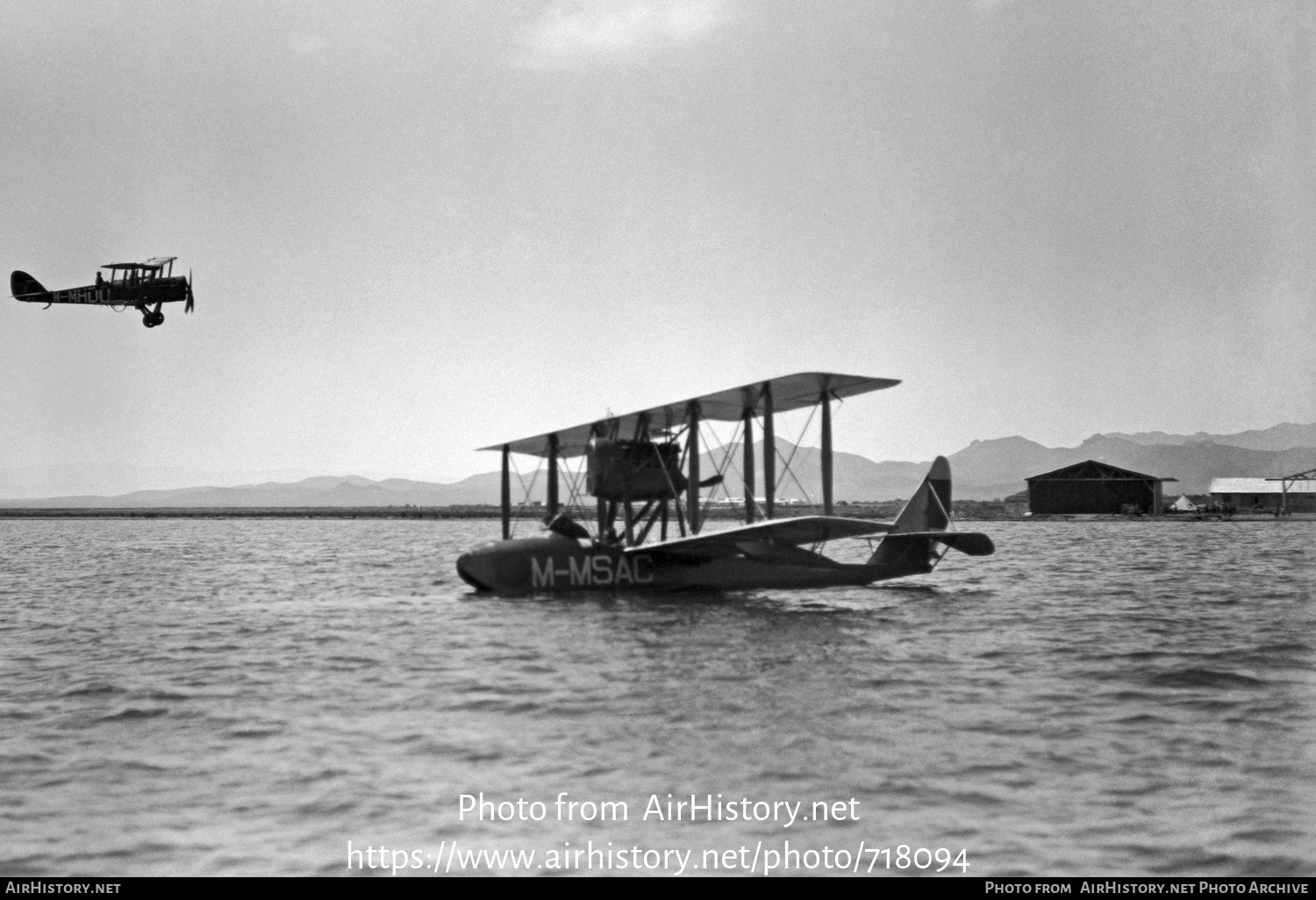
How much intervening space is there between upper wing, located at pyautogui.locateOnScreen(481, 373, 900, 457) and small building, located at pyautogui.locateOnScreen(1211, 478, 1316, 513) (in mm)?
91882

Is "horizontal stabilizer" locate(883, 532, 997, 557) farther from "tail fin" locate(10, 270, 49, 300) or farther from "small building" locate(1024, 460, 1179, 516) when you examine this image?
"small building" locate(1024, 460, 1179, 516)

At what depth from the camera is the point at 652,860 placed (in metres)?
6.97

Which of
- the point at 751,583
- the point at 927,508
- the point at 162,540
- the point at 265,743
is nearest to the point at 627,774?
the point at 265,743

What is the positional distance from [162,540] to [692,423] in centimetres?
6579

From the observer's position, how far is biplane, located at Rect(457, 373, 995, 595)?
965 inches

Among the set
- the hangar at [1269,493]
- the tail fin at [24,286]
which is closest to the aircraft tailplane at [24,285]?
the tail fin at [24,286]

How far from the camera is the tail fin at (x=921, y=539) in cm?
2623

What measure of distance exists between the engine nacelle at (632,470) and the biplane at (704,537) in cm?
3

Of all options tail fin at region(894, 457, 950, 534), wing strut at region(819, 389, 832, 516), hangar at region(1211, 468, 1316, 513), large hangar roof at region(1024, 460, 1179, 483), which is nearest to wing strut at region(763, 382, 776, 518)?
wing strut at region(819, 389, 832, 516)

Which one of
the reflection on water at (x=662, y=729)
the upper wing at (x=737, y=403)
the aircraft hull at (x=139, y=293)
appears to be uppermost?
the aircraft hull at (x=139, y=293)

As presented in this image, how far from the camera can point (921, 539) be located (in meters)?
27.9

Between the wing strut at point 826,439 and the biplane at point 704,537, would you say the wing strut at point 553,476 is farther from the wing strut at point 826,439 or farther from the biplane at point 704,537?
the wing strut at point 826,439

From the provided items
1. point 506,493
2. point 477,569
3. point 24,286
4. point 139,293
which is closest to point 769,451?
point 477,569

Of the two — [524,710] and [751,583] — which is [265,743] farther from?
[751,583]
